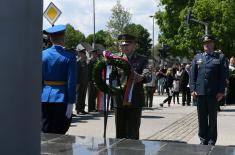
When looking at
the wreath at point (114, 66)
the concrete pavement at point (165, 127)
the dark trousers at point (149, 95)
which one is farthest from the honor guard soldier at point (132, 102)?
the dark trousers at point (149, 95)

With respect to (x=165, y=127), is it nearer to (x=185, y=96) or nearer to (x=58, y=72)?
(x=58, y=72)

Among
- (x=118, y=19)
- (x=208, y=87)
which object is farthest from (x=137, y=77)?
(x=118, y=19)

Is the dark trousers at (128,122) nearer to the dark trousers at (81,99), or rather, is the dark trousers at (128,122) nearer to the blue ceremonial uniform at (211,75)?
the blue ceremonial uniform at (211,75)

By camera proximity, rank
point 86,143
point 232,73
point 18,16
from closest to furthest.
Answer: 1. point 18,16
2. point 86,143
3. point 232,73

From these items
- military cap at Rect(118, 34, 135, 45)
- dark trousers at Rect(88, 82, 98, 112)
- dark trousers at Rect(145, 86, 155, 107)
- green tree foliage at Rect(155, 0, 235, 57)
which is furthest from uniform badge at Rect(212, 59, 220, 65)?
green tree foliage at Rect(155, 0, 235, 57)

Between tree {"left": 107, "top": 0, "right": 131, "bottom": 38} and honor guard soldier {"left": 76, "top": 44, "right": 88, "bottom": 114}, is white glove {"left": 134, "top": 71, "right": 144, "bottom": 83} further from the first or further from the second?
tree {"left": 107, "top": 0, "right": 131, "bottom": 38}

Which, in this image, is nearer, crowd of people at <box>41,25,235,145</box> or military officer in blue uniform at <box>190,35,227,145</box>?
crowd of people at <box>41,25,235,145</box>

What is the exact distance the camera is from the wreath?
741 centimetres

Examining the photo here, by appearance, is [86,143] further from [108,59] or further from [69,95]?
[108,59]

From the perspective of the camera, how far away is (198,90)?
8.87 m

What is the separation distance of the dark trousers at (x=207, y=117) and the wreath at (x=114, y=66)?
1900 mm

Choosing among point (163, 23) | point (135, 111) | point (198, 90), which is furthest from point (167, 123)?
point (163, 23)

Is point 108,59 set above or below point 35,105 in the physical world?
above

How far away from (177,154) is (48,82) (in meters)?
2.18
